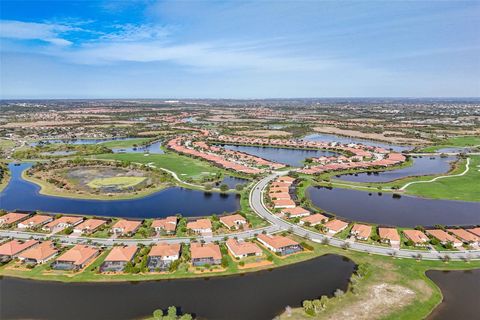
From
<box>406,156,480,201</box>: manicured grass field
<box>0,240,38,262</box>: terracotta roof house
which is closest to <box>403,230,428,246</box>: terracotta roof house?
<box>406,156,480,201</box>: manicured grass field

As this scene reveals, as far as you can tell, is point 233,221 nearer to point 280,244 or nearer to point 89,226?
point 280,244

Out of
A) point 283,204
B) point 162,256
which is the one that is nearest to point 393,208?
point 283,204

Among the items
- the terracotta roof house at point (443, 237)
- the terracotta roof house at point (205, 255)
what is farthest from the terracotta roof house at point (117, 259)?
the terracotta roof house at point (443, 237)

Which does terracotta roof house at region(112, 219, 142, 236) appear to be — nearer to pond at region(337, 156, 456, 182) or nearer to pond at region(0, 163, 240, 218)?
pond at region(0, 163, 240, 218)

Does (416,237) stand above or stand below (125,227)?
below

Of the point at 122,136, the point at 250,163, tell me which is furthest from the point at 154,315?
the point at 122,136
